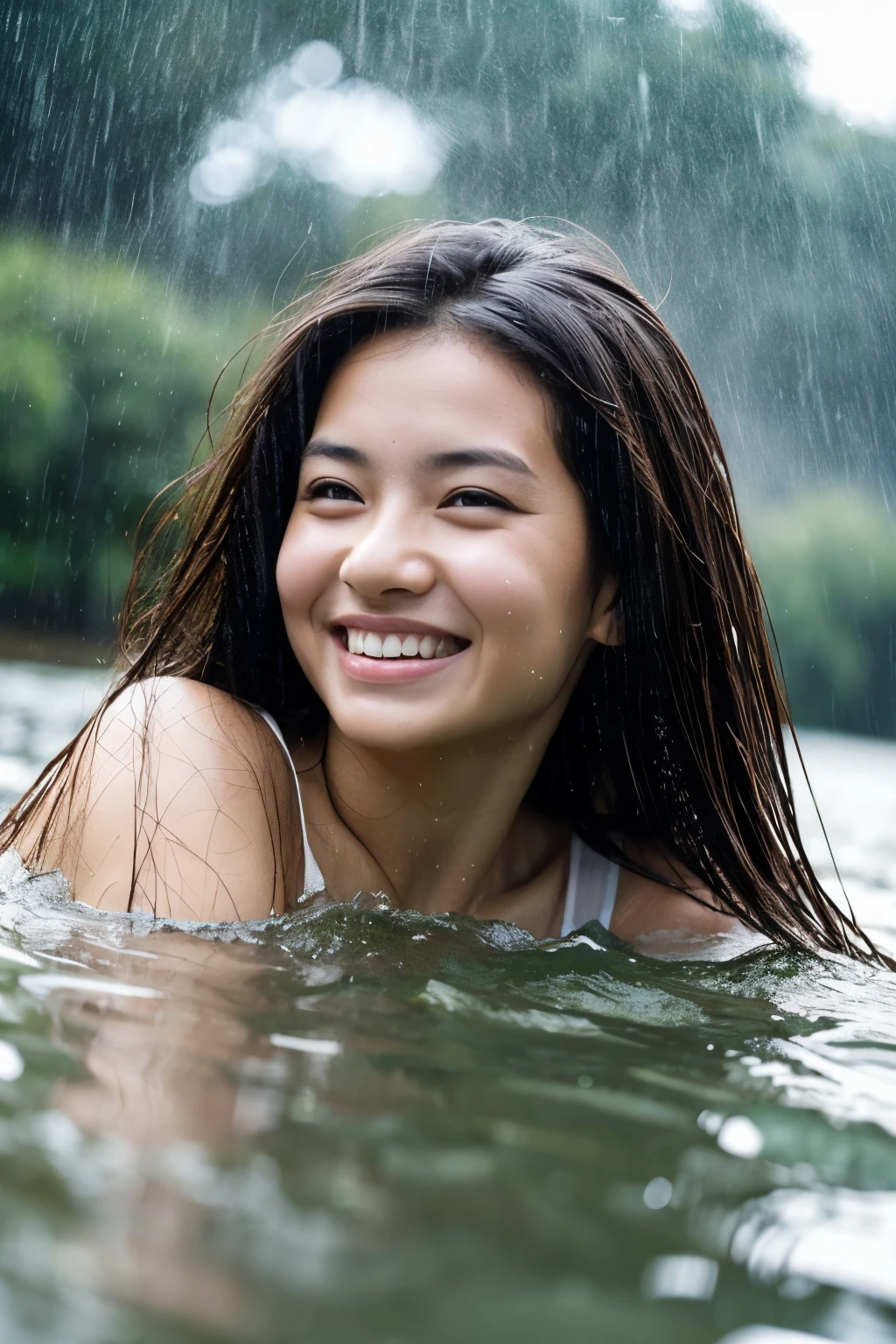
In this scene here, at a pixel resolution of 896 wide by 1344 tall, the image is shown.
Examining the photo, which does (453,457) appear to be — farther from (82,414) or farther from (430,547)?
(82,414)

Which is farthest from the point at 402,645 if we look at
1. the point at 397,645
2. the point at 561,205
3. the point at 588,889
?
the point at 561,205

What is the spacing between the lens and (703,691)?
250cm

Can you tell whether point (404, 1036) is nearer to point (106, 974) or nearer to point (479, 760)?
point (106, 974)

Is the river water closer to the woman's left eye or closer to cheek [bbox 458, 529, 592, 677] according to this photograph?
cheek [bbox 458, 529, 592, 677]

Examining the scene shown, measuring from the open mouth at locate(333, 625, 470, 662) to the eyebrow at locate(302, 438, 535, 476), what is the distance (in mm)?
266

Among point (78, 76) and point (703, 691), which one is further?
point (78, 76)

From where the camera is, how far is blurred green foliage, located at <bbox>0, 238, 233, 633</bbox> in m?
20.4

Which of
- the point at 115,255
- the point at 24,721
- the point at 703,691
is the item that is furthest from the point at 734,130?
the point at 703,691

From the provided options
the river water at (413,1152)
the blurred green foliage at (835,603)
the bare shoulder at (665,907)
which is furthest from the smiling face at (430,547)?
the blurred green foliage at (835,603)

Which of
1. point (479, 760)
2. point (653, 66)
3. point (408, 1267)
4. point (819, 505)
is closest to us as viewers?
point (408, 1267)

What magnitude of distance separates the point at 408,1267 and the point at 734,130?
29346 millimetres

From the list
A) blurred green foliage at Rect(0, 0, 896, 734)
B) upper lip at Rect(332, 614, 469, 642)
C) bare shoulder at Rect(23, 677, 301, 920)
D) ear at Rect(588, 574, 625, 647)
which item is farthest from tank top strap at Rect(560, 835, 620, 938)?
blurred green foliage at Rect(0, 0, 896, 734)

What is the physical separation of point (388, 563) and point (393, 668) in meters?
0.17

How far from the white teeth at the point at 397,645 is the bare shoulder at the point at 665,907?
78 cm
